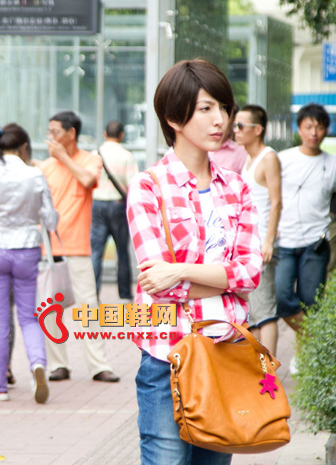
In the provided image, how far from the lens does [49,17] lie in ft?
28.3

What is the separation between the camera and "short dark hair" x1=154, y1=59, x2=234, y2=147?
9.08 ft

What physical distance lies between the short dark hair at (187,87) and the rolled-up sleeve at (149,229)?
0.80ft

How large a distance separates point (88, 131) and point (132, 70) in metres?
1.56

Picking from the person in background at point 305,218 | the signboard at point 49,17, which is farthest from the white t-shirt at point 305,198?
the signboard at point 49,17

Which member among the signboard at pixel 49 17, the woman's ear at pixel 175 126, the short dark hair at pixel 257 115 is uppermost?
the signboard at pixel 49 17

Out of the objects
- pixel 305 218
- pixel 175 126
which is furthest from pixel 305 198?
pixel 175 126

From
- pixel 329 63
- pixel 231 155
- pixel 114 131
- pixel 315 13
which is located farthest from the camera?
pixel 329 63

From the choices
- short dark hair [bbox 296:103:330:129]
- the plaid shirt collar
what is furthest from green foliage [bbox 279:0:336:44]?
the plaid shirt collar

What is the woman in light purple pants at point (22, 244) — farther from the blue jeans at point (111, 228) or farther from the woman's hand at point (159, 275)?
the woman's hand at point (159, 275)

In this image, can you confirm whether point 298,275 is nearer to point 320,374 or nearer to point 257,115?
point 257,115

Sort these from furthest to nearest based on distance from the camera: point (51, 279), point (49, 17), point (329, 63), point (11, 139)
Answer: point (329, 63) → point (49, 17) → point (11, 139) → point (51, 279)

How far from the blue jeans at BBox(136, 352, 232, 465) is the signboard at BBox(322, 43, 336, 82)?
8334 millimetres

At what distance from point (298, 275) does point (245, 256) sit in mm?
3918

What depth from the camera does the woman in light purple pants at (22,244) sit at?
6.11m
